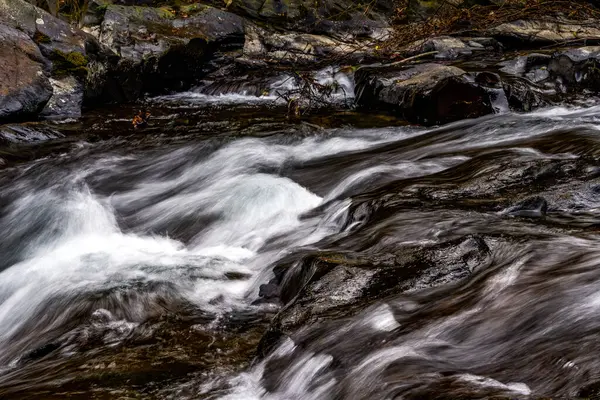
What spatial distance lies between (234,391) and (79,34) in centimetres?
884

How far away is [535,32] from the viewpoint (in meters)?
12.5

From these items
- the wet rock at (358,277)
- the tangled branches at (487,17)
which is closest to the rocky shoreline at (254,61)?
the tangled branches at (487,17)

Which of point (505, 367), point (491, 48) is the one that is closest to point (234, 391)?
point (505, 367)

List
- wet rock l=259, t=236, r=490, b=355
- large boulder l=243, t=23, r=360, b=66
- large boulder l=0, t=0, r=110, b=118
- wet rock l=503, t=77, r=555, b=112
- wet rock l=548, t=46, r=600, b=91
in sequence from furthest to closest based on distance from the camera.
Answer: large boulder l=243, t=23, r=360, b=66 → large boulder l=0, t=0, r=110, b=118 → wet rock l=548, t=46, r=600, b=91 → wet rock l=503, t=77, r=555, b=112 → wet rock l=259, t=236, r=490, b=355

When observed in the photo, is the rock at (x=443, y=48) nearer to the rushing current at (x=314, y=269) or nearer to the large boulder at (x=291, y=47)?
the large boulder at (x=291, y=47)

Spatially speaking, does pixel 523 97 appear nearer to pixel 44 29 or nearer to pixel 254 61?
pixel 254 61

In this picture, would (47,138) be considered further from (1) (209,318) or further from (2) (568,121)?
(2) (568,121)

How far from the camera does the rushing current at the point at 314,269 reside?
2.85 m

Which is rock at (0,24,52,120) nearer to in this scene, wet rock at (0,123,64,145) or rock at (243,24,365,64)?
wet rock at (0,123,64,145)

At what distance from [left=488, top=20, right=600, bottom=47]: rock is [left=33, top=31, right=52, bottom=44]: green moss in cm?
840

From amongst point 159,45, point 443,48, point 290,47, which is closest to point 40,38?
point 159,45

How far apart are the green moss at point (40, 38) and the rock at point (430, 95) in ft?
16.9

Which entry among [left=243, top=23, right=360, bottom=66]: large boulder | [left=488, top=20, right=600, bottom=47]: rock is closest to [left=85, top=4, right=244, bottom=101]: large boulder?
[left=243, top=23, right=360, bottom=66]: large boulder

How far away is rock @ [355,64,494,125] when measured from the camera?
8.09m
